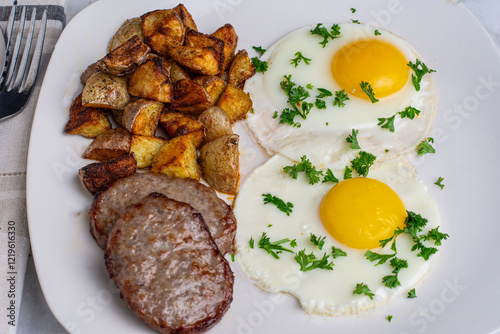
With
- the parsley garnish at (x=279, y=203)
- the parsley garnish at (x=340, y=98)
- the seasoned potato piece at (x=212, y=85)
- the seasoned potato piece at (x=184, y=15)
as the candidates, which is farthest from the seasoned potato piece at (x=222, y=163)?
the seasoned potato piece at (x=184, y=15)

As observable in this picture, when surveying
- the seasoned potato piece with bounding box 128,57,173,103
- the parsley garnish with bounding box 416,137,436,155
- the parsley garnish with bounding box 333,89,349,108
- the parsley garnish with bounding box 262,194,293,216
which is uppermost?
the seasoned potato piece with bounding box 128,57,173,103

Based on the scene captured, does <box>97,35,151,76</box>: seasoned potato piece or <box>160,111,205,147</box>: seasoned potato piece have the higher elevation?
<box>97,35,151,76</box>: seasoned potato piece

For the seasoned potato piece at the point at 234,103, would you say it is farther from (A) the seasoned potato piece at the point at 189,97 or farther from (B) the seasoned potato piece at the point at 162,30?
(B) the seasoned potato piece at the point at 162,30

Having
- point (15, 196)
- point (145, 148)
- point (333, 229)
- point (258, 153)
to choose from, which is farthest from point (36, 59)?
point (333, 229)

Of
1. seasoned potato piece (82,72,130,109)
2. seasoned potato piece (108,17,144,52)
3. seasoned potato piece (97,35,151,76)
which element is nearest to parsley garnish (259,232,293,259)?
seasoned potato piece (82,72,130,109)

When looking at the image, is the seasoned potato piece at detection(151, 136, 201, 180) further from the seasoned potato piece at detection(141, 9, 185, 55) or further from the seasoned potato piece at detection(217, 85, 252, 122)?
the seasoned potato piece at detection(141, 9, 185, 55)

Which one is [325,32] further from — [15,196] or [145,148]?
[15,196]

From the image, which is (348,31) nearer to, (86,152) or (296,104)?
(296,104)
